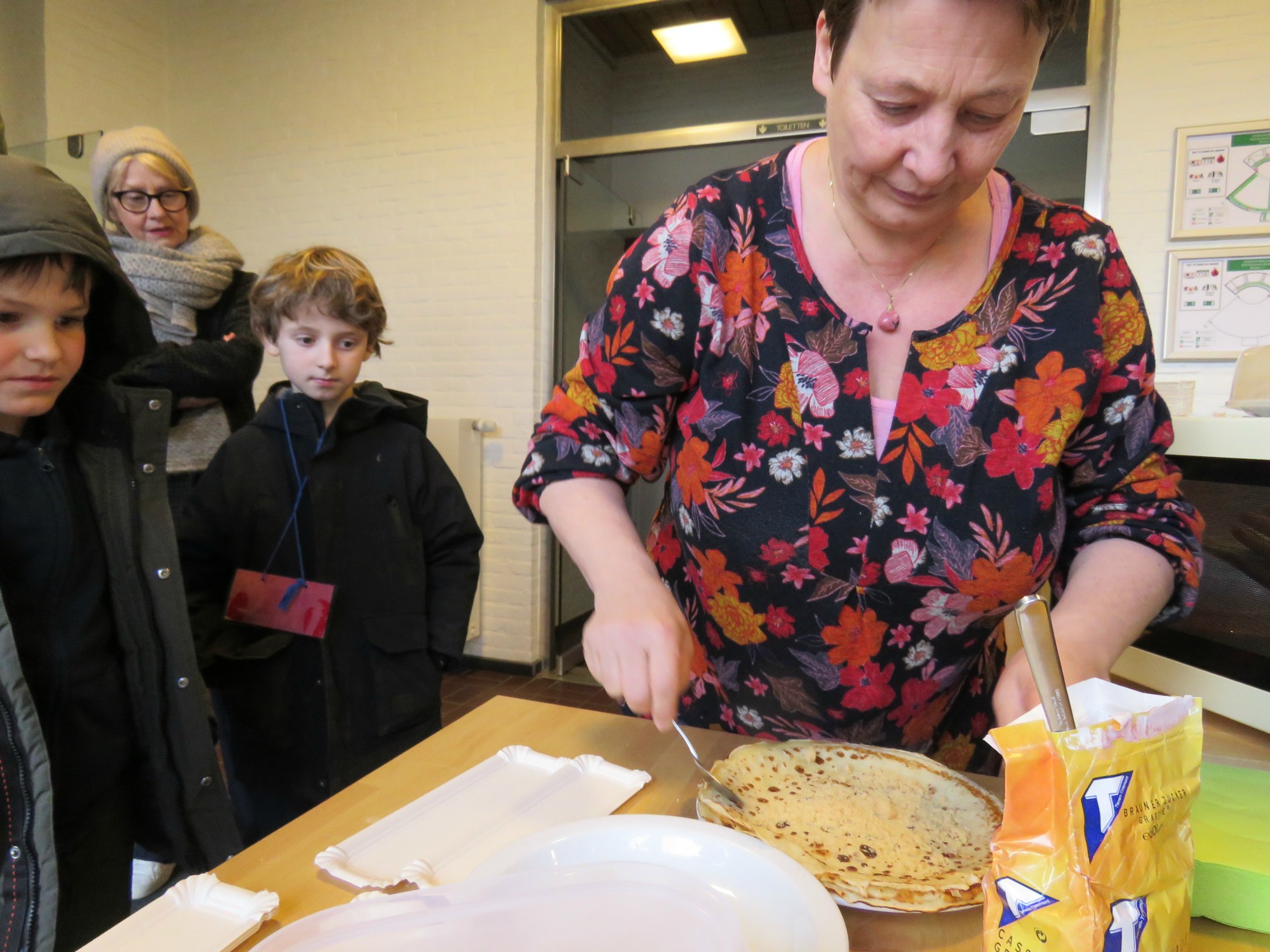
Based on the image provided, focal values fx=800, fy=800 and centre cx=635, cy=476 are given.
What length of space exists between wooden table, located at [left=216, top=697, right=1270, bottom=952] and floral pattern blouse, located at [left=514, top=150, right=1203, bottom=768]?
0.17 m

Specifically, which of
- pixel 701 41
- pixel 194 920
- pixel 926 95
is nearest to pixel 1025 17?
pixel 926 95

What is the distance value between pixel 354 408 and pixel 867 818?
1467 millimetres

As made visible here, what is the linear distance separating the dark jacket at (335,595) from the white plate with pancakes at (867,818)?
44.9 inches

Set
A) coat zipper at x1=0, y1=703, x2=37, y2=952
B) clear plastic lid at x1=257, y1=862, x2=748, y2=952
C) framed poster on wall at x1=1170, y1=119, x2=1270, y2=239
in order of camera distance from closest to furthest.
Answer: clear plastic lid at x1=257, y1=862, x2=748, y2=952 < coat zipper at x1=0, y1=703, x2=37, y2=952 < framed poster on wall at x1=1170, y1=119, x2=1270, y2=239

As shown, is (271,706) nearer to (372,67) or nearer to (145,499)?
(145,499)

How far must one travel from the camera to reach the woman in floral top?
83cm

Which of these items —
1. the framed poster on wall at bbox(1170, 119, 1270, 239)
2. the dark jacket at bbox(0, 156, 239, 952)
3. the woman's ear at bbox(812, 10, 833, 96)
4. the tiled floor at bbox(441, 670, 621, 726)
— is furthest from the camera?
the tiled floor at bbox(441, 670, 621, 726)

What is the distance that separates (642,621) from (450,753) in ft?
1.11

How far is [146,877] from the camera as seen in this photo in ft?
6.61

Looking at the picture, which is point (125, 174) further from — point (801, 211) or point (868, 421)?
point (868, 421)

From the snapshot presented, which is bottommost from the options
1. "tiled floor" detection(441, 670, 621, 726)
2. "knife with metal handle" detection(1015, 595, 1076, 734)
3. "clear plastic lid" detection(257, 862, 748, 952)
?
"tiled floor" detection(441, 670, 621, 726)

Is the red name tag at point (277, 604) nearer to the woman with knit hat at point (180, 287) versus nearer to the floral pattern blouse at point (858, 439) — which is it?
the woman with knit hat at point (180, 287)

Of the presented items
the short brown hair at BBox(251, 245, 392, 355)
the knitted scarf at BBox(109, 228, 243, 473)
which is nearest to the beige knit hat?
the knitted scarf at BBox(109, 228, 243, 473)

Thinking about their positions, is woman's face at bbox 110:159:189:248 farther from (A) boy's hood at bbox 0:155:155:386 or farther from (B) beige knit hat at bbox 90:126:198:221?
(A) boy's hood at bbox 0:155:155:386
